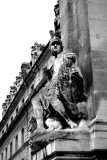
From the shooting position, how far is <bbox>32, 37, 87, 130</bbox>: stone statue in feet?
24.5

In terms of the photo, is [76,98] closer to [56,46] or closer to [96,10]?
[56,46]

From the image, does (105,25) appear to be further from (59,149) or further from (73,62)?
(59,149)

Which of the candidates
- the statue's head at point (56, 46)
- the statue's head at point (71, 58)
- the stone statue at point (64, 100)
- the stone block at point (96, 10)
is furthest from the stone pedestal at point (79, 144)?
the stone block at point (96, 10)

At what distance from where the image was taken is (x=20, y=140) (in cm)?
4847

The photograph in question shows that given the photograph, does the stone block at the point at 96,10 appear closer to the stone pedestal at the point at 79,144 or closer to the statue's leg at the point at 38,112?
the statue's leg at the point at 38,112

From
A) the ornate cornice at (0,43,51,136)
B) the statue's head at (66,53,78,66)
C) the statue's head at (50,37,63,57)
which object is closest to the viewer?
the statue's head at (66,53,78,66)

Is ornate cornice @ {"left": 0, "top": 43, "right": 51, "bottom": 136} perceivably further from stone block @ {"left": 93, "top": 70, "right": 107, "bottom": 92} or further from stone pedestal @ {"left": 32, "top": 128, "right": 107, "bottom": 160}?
stone pedestal @ {"left": 32, "top": 128, "right": 107, "bottom": 160}

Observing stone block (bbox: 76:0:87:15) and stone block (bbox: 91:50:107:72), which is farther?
→ stone block (bbox: 76:0:87:15)

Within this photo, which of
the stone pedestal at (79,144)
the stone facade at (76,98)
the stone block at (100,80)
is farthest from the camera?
the stone block at (100,80)

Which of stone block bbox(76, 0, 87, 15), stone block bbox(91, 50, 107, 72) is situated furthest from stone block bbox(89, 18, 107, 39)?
stone block bbox(76, 0, 87, 15)

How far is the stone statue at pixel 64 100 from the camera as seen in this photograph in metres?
7.47

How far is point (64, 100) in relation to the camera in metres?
7.59

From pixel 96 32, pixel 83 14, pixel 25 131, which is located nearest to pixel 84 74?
pixel 96 32

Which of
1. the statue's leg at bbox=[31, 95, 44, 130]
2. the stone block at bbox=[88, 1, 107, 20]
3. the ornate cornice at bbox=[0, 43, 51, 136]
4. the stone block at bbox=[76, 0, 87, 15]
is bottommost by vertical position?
the statue's leg at bbox=[31, 95, 44, 130]
